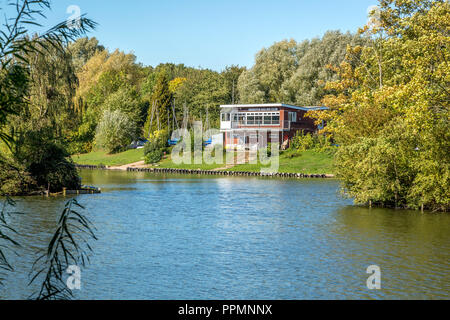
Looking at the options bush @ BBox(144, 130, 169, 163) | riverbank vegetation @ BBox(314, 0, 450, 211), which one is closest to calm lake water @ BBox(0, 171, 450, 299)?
riverbank vegetation @ BBox(314, 0, 450, 211)

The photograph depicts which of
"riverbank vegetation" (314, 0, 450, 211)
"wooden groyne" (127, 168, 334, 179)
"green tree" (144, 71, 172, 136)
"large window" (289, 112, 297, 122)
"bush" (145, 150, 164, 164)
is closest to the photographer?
"riverbank vegetation" (314, 0, 450, 211)

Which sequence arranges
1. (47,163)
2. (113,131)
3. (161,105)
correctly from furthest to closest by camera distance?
(161,105) < (113,131) < (47,163)

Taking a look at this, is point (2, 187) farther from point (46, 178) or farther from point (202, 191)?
point (202, 191)

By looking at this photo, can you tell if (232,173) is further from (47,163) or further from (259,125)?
(47,163)

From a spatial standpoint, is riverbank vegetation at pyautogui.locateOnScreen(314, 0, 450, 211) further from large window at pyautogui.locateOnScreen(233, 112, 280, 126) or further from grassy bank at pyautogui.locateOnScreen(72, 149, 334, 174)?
large window at pyautogui.locateOnScreen(233, 112, 280, 126)

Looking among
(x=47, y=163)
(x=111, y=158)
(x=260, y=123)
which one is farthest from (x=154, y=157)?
(x=47, y=163)

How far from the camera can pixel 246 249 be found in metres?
21.9

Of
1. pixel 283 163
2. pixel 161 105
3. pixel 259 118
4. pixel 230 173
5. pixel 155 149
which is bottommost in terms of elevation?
pixel 230 173

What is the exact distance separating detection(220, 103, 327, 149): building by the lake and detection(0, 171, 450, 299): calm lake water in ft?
136

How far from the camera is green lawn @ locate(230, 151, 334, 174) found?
63903mm

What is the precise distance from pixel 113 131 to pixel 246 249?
231ft

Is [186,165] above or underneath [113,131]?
underneath

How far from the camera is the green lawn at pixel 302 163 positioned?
2516 inches
